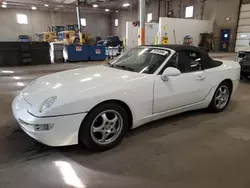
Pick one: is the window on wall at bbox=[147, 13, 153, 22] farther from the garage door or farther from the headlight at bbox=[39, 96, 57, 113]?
the headlight at bbox=[39, 96, 57, 113]

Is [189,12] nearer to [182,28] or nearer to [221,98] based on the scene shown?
[182,28]

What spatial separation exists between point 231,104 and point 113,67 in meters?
2.67

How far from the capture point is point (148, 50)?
3.17 metres

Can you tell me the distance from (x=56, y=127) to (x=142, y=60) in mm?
1588

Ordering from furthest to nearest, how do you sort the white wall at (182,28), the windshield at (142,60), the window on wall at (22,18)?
1. the window on wall at (22,18)
2. the white wall at (182,28)
3. the windshield at (142,60)

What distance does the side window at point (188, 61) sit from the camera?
2998mm

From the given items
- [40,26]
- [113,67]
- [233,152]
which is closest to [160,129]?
[233,152]

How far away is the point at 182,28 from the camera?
16875 mm

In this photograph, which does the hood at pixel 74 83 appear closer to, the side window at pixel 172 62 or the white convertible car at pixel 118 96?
the white convertible car at pixel 118 96

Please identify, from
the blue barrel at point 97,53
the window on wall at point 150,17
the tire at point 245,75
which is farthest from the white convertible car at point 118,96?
the window on wall at point 150,17

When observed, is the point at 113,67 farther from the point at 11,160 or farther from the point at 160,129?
the point at 11,160

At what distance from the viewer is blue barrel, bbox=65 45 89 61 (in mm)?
11375

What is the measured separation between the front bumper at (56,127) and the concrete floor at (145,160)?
25 centimetres

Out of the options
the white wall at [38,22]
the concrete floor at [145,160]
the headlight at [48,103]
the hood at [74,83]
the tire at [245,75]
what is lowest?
the concrete floor at [145,160]
